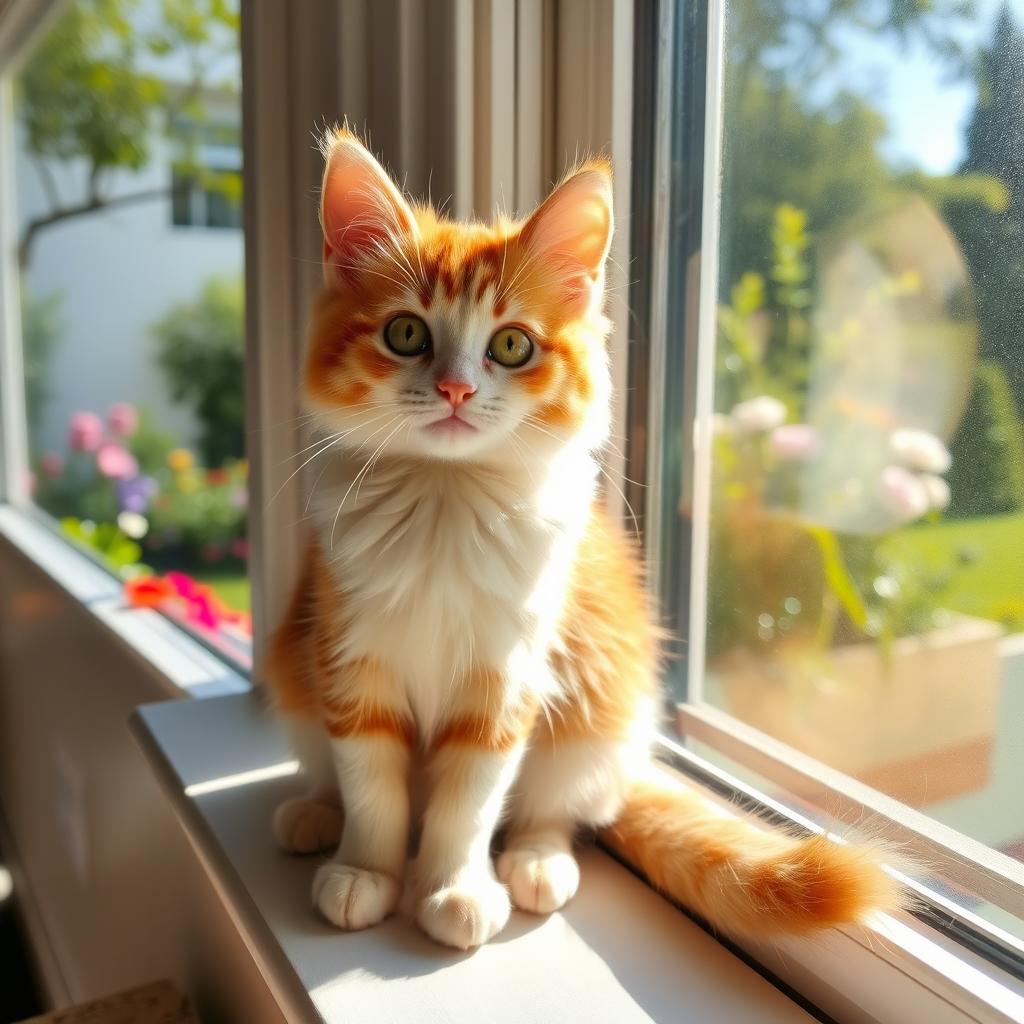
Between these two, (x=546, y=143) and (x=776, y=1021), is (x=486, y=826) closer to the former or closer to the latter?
(x=776, y=1021)

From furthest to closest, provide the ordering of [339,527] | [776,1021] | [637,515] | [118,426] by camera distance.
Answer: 1. [118,426]
2. [637,515]
3. [339,527]
4. [776,1021]

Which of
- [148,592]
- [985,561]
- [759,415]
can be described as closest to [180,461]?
[148,592]

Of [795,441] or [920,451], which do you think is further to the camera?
[795,441]

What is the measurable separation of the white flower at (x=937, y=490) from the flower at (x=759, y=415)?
0.28 meters

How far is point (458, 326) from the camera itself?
663mm

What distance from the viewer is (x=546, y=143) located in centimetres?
91

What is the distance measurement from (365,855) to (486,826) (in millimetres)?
99

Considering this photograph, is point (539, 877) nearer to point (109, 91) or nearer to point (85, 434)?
point (85, 434)

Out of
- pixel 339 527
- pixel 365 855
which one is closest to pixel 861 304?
pixel 339 527

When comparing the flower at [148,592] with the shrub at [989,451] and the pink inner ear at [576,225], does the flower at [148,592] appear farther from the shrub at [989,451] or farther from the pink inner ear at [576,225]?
the shrub at [989,451]

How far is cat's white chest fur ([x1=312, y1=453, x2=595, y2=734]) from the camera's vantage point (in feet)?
2.19

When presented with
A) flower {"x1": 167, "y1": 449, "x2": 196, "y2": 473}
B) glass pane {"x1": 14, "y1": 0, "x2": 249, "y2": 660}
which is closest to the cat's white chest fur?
glass pane {"x1": 14, "y1": 0, "x2": 249, "y2": 660}

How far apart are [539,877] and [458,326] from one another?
43 centimetres

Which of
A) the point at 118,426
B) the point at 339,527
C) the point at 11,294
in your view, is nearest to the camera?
the point at 339,527
